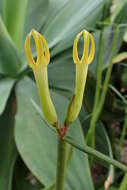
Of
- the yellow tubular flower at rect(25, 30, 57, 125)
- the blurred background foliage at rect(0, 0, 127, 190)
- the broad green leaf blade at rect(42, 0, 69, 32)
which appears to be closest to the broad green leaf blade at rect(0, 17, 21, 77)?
the blurred background foliage at rect(0, 0, 127, 190)

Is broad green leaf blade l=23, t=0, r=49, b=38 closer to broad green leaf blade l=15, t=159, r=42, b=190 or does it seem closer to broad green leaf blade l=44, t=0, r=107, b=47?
broad green leaf blade l=44, t=0, r=107, b=47

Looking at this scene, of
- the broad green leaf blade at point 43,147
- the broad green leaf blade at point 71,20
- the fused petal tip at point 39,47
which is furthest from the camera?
the broad green leaf blade at point 71,20

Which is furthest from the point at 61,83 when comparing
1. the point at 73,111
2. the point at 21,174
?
the point at 73,111

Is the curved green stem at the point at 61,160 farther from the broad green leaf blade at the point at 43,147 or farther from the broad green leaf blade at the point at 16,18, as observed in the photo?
the broad green leaf blade at the point at 16,18

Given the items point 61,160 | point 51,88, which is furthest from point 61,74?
point 61,160

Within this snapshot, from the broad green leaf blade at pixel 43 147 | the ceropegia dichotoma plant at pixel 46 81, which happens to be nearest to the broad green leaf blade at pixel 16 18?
the broad green leaf blade at pixel 43 147

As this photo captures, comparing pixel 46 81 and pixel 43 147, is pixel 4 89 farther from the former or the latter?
pixel 46 81

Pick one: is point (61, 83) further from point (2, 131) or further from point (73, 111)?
point (73, 111)
